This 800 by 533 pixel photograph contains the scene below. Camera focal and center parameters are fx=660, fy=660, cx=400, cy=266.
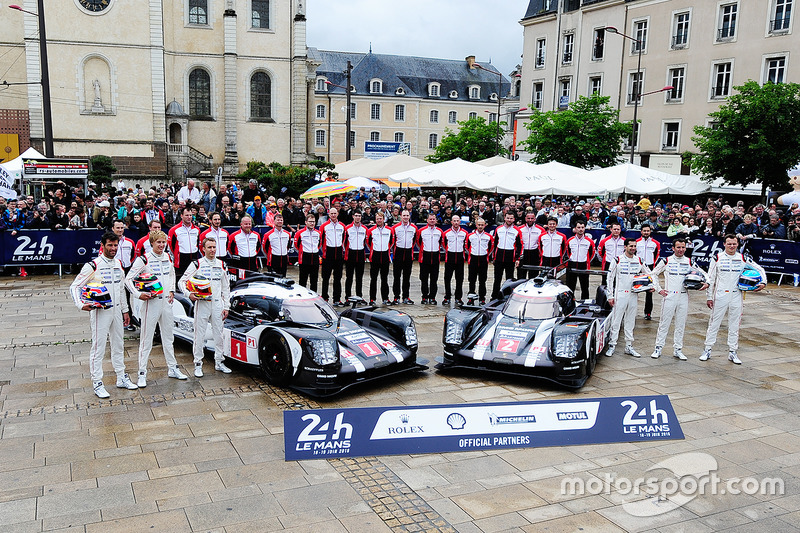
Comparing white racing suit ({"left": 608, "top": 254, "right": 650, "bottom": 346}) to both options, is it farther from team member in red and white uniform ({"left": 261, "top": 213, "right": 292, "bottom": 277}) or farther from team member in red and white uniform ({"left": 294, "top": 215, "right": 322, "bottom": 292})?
team member in red and white uniform ({"left": 261, "top": 213, "right": 292, "bottom": 277})

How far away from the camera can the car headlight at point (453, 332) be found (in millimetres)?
9680

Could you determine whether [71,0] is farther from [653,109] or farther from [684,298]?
[684,298]

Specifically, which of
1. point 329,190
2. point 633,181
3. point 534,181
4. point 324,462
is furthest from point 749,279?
point 329,190

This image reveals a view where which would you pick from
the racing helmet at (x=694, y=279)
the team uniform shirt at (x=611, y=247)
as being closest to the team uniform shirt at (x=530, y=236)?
the team uniform shirt at (x=611, y=247)

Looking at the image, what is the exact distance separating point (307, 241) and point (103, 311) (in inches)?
236

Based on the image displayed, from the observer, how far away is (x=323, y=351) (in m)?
8.49

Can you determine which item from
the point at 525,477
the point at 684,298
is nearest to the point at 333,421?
the point at 525,477

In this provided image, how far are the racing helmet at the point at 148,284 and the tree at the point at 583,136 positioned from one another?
28660 mm

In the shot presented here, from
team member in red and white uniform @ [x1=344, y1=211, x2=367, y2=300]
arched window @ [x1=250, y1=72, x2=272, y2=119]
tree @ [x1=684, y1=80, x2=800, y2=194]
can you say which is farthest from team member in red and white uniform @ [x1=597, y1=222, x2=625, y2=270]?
arched window @ [x1=250, y1=72, x2=272, y2=119]

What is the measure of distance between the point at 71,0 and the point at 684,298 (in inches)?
1671

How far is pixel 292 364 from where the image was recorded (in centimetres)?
871

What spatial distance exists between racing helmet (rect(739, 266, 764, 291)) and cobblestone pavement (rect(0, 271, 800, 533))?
1342 mm

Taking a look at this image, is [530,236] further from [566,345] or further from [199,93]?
[199,93]

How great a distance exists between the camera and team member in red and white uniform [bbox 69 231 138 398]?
830 centimetres
